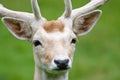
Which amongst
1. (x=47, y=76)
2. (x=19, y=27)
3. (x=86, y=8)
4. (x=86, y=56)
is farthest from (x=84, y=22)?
(x=86, y=56)

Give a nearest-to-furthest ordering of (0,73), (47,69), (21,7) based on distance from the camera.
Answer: (47,69), (0,73), (21,7)

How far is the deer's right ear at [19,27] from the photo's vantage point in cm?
1279

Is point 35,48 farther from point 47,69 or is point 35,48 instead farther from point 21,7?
point 21,7

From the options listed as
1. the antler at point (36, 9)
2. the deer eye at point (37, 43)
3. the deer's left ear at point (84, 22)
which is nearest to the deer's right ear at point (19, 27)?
the antler at point (36, 9)

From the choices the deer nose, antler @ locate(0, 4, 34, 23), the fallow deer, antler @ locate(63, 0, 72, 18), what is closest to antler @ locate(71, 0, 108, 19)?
the fallow deer

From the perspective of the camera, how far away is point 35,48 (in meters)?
12.5

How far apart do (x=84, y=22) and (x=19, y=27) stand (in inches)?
37.5

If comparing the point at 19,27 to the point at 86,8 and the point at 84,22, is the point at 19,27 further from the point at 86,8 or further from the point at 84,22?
the point at 86,8

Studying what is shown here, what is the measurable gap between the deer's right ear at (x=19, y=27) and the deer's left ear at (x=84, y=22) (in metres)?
0.67

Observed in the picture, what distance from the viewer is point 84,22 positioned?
42.8ft

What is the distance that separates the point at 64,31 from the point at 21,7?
1280 centimetres

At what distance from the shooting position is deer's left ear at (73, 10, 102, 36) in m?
12.9

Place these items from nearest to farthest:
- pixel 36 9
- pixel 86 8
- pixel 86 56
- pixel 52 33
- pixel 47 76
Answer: pixel 52 33, pixel 47 76, pixel 36 9, pixel 86 8, pixel 86 56

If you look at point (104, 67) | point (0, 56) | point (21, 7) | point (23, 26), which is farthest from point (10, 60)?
point (23, 26)
